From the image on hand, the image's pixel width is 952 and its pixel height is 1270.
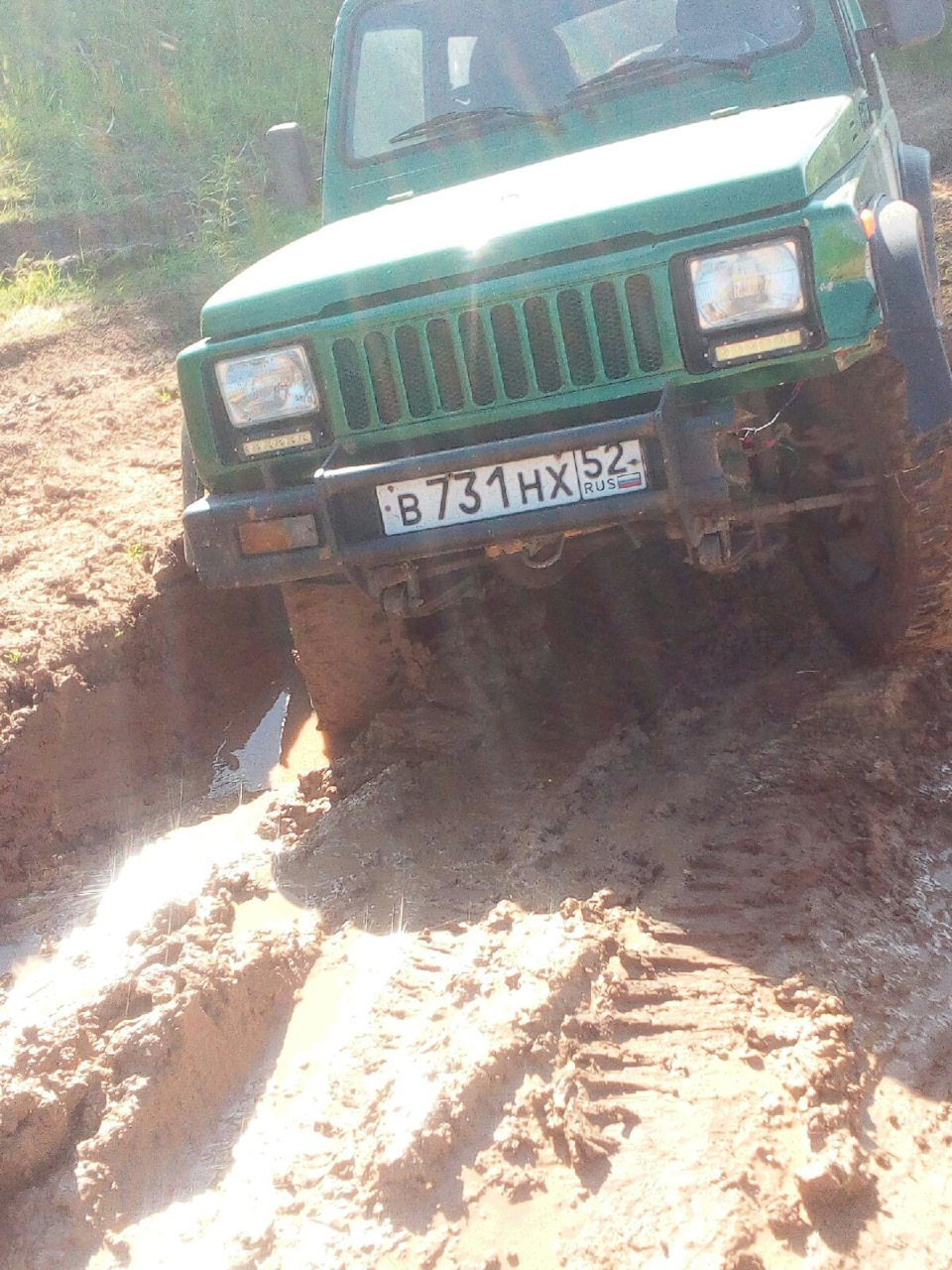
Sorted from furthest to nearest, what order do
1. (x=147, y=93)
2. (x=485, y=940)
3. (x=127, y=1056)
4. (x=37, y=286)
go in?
(x=147, y=93)
(x=37, y=286)
(x=485, y=940)
(x=127, y=1056)

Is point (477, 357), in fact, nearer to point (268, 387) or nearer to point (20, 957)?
point (268, 387)

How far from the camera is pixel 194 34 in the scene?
9742 millimetres

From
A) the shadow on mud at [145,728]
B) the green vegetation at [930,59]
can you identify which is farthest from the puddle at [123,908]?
the green vegetation at [930,59]

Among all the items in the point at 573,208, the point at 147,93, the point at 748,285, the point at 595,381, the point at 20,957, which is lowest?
the point at 20,957

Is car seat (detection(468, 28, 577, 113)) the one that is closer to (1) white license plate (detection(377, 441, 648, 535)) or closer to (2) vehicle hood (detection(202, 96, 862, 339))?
(2) vehicle hood (detection(202, 96, 862, 339))

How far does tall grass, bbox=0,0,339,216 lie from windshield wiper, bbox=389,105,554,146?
3804 millimetres

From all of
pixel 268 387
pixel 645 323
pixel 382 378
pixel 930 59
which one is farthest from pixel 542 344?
pixel 930 59

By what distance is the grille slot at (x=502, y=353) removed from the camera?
2.31m

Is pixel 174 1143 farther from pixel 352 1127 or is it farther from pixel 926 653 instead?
pixel 926 653

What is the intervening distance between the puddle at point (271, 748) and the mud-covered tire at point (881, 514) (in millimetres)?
1473

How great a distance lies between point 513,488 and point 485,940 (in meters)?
0.88

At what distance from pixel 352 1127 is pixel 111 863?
1.32 metres

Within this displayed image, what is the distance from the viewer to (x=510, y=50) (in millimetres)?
3266

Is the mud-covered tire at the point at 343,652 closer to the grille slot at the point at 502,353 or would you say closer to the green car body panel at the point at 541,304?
the green car body panel at the point at 541,304
